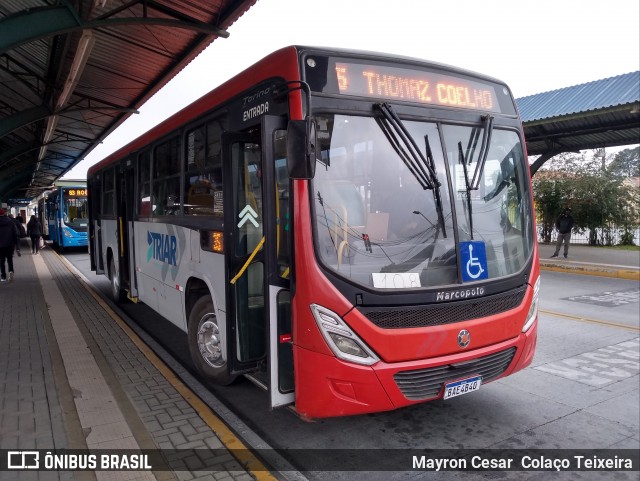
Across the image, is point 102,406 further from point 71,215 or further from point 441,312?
point 71,215

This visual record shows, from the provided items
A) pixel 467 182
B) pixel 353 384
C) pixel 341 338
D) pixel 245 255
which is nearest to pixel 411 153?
pixel 467 182

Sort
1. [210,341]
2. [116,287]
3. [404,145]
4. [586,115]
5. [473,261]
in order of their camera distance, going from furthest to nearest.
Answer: [586,115] < [116,287] < [210,341] < [473,261] < [404,145]

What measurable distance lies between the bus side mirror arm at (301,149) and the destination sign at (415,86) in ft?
1.74

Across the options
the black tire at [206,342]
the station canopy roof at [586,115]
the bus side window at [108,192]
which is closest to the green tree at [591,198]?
the station canopy roof at [586,115]

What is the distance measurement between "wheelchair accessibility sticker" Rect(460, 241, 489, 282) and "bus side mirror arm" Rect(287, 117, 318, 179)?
4.52 feet

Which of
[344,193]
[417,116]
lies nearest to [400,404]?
[344,193]

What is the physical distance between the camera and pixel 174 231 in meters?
5.65

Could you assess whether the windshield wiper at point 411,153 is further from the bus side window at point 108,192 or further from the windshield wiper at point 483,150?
the bus side window at point 108,192

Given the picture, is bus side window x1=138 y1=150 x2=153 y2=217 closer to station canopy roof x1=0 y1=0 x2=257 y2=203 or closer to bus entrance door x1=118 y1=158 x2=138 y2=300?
bus entrance door x1=118 y1=158 x2=138 y2=300

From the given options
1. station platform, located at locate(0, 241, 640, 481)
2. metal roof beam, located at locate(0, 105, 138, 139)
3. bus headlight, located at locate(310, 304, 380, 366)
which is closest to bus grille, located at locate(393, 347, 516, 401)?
bus headlight, located at locate(310, 304, 380, 366)

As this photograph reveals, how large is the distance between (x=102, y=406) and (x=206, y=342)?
1129mm

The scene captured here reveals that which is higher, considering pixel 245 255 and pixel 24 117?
pixel 24 117

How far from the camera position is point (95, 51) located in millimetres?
10195

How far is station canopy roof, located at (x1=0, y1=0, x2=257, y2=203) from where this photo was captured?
743cm
